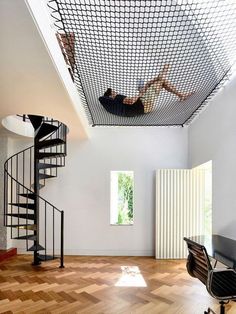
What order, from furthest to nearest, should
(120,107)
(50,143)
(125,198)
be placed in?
1. (125,198)
2. (50,143)
3. (120,107)

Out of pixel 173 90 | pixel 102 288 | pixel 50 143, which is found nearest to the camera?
pixel 102 288

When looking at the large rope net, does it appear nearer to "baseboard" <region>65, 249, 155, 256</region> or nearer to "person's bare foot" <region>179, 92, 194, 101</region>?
"person's bare foot" <region>179, 92, 194, 101</region>

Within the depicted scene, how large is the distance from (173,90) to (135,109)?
0.85 metres

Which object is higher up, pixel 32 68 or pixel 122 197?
pixel 32 68

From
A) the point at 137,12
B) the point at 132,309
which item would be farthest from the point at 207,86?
the point at 132,309

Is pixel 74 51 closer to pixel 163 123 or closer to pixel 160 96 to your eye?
pixel 160 96

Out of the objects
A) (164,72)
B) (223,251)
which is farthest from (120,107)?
(223,251)

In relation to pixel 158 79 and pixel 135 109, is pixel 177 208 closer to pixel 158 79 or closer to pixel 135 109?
pixel 135 109

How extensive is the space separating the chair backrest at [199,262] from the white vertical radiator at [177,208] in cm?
282

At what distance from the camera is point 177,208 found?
5598mm

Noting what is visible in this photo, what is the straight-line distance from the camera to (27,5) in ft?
6.10

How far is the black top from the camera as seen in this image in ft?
14.4

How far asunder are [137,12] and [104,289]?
318 centimetres

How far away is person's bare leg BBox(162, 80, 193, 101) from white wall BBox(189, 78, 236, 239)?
16.0 inches
